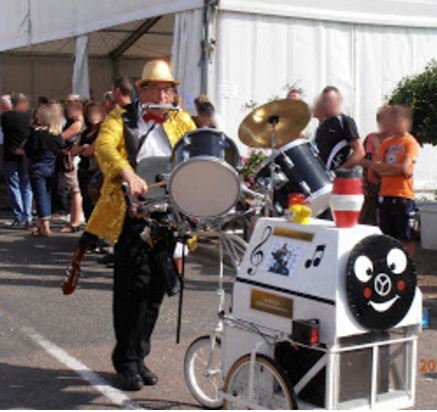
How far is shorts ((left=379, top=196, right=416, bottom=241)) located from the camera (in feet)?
25.0

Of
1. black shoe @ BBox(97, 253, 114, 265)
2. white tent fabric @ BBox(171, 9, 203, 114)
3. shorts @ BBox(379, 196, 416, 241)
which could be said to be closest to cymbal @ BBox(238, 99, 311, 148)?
shorts @ BBox(379, 196, 416, 241)

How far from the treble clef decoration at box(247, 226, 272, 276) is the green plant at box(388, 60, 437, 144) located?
540 centimetres

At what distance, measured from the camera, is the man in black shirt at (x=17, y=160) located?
12.7 meters

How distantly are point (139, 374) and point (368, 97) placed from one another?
25.9 ft

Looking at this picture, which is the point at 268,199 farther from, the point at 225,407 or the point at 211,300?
the point at 211,300

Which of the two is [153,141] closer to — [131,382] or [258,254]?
[258,254]

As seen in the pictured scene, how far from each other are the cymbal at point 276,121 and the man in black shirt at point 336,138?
115 inches

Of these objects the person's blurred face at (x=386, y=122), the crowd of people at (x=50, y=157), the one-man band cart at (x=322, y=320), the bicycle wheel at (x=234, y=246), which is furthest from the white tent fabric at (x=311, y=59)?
the one-man band cart at (x=322, y=320)

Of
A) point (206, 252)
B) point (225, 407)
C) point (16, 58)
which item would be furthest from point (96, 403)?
point (16, 58)

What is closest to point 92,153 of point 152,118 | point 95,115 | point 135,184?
point 95,115

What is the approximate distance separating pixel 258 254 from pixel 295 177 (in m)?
0.54

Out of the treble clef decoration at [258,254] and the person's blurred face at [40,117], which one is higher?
the person's blurred face at [40,117]

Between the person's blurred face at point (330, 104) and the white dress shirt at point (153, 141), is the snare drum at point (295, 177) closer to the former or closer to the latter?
Answer: the white dress shirt at point (153, 141)

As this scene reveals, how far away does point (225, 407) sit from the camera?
4.45m
